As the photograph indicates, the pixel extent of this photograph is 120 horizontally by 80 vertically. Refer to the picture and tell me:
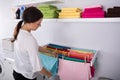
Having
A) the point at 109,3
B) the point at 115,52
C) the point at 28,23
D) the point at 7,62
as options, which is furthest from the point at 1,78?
the point at 109,3

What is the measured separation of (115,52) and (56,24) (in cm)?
94

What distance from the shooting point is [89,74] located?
172cm

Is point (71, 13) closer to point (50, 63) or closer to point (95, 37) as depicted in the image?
point (95, 37)

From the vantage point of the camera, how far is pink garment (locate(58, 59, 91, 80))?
171 cm

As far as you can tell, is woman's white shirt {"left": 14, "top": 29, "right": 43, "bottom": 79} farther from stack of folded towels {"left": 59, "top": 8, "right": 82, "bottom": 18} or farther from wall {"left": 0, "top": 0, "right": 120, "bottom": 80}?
wall {"left": 0, "top": 0, "right": 120, "bottom": 80}

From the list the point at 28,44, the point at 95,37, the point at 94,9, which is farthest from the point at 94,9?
the point at 28,44

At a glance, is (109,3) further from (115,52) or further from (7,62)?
(7,62)

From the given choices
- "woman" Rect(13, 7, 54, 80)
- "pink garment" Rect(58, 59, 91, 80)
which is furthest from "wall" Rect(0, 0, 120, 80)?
"woman" Rect(13, 7, 54, 80)

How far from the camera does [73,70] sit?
1.79 metres

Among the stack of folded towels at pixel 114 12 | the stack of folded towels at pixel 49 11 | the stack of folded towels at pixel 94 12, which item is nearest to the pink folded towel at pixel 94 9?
the stack of folded towels at pixel 94 12

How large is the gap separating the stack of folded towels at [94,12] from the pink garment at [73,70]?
58cm

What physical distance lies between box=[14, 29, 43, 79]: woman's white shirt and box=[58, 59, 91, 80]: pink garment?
436 millimetres

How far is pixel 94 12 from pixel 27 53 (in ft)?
3.03

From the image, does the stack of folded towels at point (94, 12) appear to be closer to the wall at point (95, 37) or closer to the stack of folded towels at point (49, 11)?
the wall at point (95, 37)
